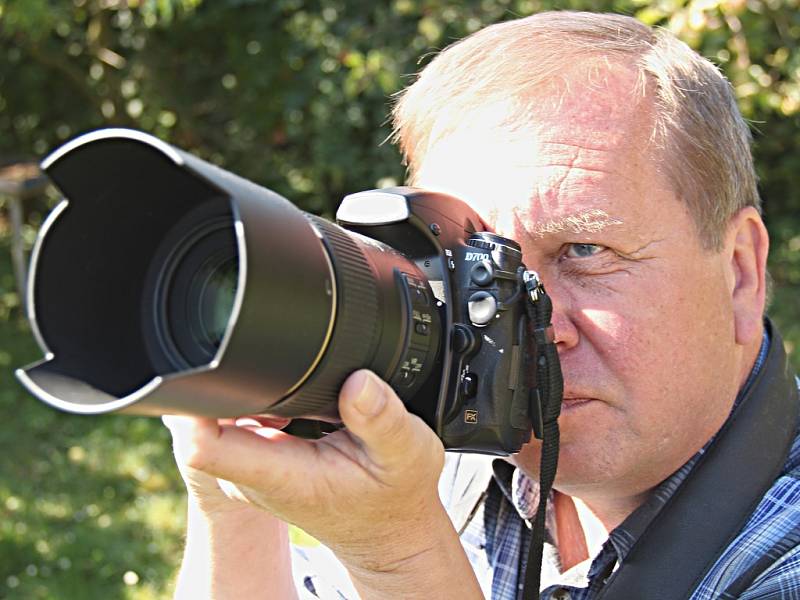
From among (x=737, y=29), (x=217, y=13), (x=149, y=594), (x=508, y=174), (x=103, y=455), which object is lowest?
(x=103, y=455)

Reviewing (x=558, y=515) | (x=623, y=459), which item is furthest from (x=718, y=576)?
(x=558, y=515)

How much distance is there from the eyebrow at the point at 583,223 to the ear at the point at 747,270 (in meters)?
0.19

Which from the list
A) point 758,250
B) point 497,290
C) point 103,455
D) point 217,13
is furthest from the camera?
point 217,13

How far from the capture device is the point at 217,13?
18.3 feet

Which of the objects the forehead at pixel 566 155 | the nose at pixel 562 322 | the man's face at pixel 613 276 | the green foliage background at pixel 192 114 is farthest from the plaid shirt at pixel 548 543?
the green foliage background at pixel 192 114

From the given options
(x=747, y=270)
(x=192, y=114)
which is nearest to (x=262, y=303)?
(x=747, y=270)

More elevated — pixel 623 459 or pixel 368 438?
pixel 368 438

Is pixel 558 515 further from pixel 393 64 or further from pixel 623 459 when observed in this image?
pixel 393 64

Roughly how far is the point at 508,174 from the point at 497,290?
210mm

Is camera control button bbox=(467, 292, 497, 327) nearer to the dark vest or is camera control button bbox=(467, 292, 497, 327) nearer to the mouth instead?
the mouth

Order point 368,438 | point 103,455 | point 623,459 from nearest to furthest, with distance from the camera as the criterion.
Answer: point 368,438, point 623,459, point 103,455

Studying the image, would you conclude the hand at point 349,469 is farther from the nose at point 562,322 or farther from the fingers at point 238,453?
the nose at point 562,322

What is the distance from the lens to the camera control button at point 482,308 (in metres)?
1.29

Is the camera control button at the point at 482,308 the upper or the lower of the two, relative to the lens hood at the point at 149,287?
lower
